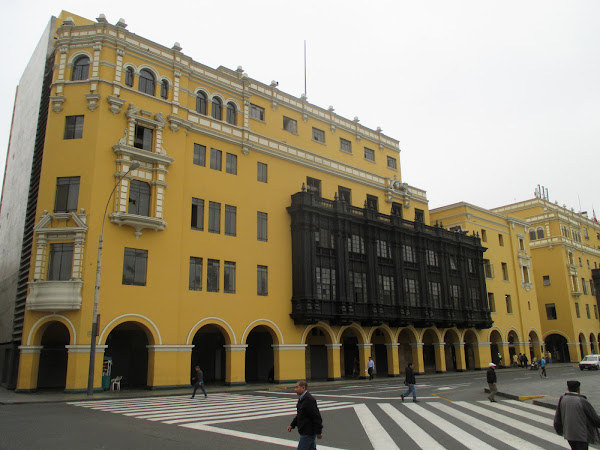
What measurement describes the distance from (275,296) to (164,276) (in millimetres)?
8666

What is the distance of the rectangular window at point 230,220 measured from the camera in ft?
110

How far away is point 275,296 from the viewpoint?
115 feet

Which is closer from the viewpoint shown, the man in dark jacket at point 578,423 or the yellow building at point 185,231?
the man in dark jacket at point 578,423

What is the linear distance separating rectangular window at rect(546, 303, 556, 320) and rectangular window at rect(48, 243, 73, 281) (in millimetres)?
63926

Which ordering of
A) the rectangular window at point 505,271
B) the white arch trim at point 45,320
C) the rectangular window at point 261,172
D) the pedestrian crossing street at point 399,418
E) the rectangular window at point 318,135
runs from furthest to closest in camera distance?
the rectangular window at point 505,271 → the rectangular window at point 318,135 → the rectangular window at point 261,172 → the white arch trim at point 45,320 → the pedestrian crossing street at point 399,418

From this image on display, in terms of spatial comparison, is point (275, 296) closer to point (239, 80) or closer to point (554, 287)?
point (239, 80)

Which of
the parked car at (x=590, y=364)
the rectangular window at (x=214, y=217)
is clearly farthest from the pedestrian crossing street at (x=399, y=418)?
the parked car at (x=590, y=364)

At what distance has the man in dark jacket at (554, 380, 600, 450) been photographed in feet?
27.1

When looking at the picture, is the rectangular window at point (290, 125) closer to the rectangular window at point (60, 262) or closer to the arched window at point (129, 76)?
the arched window at point (129, 76)

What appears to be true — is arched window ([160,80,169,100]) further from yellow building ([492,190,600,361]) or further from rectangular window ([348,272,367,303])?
yellow building ([492,190,600,361])

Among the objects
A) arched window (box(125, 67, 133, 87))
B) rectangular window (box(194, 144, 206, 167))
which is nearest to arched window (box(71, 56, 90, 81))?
arched window (box(125, 67, 133, 87))

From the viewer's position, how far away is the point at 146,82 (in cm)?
3225

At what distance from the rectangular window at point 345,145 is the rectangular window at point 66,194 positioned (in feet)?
79.1

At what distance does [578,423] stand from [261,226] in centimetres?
2868
